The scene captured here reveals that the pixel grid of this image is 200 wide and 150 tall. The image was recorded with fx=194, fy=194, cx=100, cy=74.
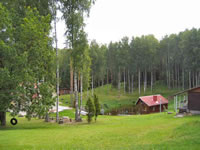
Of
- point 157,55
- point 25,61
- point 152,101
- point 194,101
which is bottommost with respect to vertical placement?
point 152,101

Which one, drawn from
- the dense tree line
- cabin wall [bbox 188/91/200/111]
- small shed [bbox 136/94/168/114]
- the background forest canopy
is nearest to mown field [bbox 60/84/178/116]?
the background forest canopy

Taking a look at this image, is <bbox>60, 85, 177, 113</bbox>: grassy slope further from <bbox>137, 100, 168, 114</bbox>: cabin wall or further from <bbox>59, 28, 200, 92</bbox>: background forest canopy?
<bbox>137, 100, 168, 114</bbox>: cabin wall

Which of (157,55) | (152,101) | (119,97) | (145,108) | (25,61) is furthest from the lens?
(157,55)

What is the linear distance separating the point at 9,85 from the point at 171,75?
47.9 metres

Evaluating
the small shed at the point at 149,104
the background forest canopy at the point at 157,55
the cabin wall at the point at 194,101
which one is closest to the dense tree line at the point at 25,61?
the cabin wall at the point at 194,101

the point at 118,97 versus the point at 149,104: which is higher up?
the point at 118,97

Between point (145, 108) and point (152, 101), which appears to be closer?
point (145, 108)

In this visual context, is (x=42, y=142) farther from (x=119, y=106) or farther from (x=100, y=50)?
(x=100, y=50)

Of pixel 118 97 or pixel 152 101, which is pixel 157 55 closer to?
pixel 118 97

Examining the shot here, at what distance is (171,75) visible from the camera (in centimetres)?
5475

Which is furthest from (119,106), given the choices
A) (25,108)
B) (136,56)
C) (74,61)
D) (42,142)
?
(42,142)

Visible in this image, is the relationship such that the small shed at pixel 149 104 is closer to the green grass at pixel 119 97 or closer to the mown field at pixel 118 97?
the mown field at pixel 118 97

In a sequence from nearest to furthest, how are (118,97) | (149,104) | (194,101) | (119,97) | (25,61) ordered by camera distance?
(25,61), (194,101), (149,104), (119,97), (118,97)

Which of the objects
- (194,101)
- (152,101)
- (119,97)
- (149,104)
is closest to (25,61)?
(194,101)
